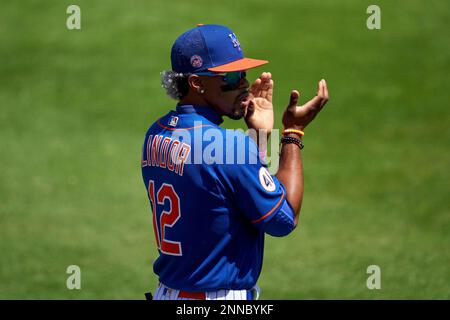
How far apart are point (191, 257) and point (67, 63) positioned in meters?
13.1

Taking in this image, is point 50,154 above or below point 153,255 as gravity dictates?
above

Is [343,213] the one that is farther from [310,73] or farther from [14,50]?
[14,50]

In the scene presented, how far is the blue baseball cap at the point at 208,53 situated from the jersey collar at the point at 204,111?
0.23 metres

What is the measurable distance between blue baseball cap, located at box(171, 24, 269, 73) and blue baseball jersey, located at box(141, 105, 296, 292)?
27 centimetres

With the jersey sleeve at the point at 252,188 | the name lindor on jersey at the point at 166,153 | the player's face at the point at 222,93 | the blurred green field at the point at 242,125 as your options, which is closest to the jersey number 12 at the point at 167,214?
the name lindor on jersey at the point at 166,153

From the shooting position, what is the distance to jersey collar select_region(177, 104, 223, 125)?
580 cm

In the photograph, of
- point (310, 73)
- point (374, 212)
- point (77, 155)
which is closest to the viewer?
point (374, 212)

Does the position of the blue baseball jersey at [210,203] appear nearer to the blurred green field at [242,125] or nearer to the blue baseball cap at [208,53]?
the blue baseball cap at [208,53]

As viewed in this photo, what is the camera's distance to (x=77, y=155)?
15133 millimetres

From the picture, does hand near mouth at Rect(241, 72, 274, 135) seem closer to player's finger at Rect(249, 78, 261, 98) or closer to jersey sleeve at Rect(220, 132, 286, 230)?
player's finger at Rect(249, 78, 261, 98)

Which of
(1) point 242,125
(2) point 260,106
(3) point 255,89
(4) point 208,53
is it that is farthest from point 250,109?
(1) point 242,125

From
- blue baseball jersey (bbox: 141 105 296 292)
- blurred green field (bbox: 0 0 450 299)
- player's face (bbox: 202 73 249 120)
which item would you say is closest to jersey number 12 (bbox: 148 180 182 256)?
blue baseball jersey (bbox: 141 105 296 292)

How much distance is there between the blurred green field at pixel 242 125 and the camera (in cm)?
1162

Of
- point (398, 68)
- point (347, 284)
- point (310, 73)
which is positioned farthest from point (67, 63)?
point (347, 284)
